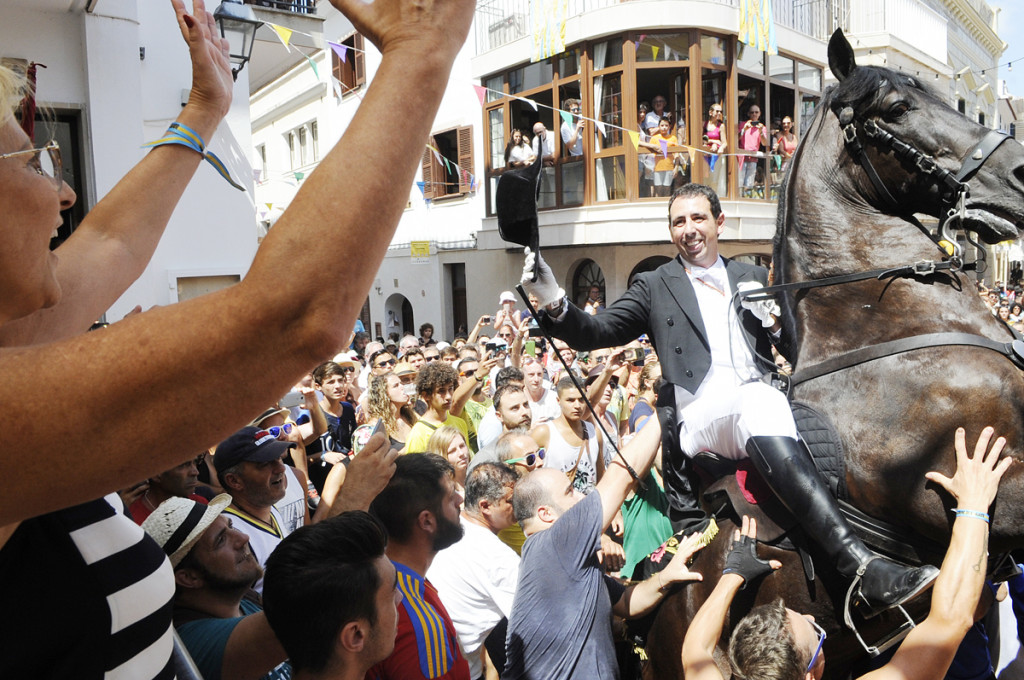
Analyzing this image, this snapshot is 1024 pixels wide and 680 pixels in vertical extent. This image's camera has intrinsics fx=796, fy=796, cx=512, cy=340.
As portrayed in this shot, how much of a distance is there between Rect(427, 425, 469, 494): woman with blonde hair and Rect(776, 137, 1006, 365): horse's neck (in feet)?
7.81

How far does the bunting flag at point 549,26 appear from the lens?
16.2 metres

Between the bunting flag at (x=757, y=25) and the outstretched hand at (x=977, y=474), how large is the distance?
1456cm

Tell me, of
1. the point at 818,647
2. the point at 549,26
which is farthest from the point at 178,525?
the point at 549,26

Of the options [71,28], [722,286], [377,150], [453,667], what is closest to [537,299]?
[722,286]

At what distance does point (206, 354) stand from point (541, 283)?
236 centimetres

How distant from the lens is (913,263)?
3.03 metres

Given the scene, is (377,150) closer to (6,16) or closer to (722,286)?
(722,286)

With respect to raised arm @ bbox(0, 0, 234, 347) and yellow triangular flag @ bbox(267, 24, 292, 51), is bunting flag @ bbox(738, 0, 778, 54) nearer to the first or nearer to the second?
yellow triangular flag @ bbox(267, 24, 292, 51)

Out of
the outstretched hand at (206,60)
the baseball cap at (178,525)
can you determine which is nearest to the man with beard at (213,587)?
the baseball cap at (178,525)

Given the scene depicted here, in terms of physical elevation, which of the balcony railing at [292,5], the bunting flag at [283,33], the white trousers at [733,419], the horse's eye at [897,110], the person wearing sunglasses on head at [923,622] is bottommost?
the person wearing sunglasses on head at [923,622]

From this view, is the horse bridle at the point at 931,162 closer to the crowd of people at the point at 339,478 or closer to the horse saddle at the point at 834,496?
the crowd of people at the point at 339,478

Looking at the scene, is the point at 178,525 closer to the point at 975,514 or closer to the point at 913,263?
the point at 975,514

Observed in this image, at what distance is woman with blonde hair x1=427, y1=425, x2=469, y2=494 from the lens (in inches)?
195

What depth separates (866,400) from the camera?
115 inches
